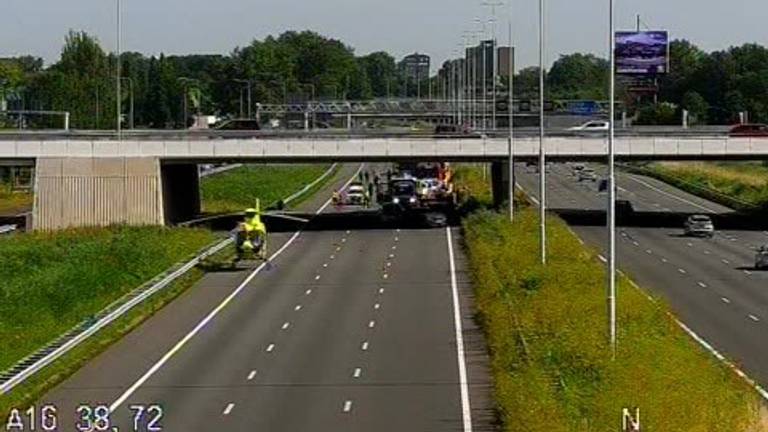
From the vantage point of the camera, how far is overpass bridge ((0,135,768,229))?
9119cm

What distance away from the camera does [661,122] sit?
627 ft

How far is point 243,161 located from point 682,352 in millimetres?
56346

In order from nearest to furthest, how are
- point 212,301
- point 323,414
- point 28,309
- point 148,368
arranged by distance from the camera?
point 323,414
point 148,368
point 28,309
point 212,301

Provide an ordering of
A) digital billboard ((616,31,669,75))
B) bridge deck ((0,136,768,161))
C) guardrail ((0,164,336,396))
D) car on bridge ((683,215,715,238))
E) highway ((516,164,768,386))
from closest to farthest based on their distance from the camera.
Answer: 1. guardrail ((0,164,336,396))
2. highway ((516,164,768,386))
3. bridge deck ((0,136,768,161))
4. car on bridge ((683,215,715,238))
5. digital billboard ((616,31,669,75))

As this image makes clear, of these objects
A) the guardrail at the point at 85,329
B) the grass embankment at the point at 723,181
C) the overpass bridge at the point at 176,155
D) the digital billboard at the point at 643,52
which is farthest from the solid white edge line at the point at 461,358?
the grass embankment at the point at 723,181

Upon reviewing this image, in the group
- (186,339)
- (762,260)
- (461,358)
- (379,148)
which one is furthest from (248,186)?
(461,358)

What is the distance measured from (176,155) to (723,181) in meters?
65.2

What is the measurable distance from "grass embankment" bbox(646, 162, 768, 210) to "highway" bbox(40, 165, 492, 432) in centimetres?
5271

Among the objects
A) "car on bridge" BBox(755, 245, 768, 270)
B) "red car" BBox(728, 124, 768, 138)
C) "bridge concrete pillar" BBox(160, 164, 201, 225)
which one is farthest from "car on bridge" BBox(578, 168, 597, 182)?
"car on bridge" BBox(755, 245, 768, 270)

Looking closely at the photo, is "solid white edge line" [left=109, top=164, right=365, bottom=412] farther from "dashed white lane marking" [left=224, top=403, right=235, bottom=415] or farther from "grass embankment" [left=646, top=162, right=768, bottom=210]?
"grass embankment" [left=646, top=162, right=768, bottom=210]

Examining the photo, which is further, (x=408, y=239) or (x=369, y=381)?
(x=408, y=239)

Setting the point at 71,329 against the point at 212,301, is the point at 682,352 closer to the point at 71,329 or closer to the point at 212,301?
the point at 71,329

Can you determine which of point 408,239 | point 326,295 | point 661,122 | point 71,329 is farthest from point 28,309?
point 661,122

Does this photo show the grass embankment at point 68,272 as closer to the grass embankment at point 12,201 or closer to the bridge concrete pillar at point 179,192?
the bridge concrete pillar at point 179,192
